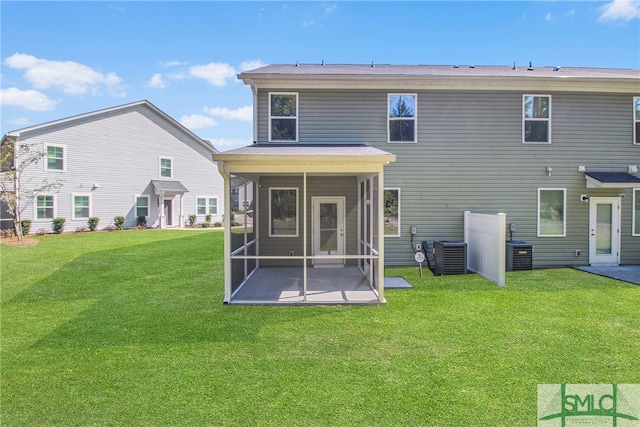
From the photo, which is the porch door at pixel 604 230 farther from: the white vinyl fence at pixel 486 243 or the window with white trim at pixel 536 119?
the white vinyl fence at pixel 486 243

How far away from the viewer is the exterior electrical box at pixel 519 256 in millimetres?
9445

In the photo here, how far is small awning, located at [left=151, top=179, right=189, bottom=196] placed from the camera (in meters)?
21.6

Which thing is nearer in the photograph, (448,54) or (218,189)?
(448,54)

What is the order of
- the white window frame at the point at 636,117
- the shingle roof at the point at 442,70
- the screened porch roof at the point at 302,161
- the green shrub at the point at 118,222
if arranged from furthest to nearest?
the green shrub at the point at 118,222 < the shingle roof at the point at 442,70 < the white window frame at the point at 636,117 < the screened porch roof at the point at 302,161

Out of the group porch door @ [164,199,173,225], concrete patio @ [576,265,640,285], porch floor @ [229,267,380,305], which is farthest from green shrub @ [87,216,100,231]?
concrete patio @ [576,265,640,285]

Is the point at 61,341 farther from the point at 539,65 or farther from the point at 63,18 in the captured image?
the point at 539,65

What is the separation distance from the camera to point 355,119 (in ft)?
33.1

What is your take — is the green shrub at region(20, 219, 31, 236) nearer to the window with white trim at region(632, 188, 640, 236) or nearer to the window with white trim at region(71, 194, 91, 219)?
the window with white trim at region(71, 194, 91, 219)

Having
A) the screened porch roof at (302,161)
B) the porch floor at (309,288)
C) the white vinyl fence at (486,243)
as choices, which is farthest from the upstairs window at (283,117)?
the white vinyl fence at (486,243)

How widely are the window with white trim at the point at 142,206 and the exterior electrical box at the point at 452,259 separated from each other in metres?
19.0

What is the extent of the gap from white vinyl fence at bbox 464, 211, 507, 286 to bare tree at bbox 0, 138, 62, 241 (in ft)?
62.3

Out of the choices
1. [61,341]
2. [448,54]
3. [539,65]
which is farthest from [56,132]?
[539,65]

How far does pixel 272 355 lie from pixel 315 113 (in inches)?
295

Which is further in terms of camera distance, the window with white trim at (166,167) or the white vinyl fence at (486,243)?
the window with white trim at (166,167)
